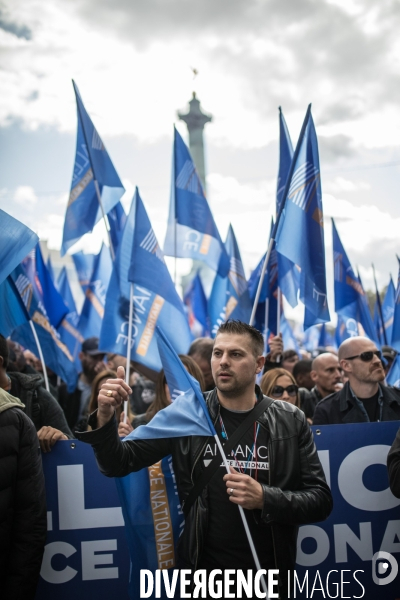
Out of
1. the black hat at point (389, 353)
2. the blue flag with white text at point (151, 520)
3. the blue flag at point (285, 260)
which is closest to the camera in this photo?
the blue flag with white text at point (151, 520)

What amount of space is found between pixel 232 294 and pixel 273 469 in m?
5.79

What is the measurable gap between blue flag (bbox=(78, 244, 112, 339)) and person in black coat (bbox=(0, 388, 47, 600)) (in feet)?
20.6

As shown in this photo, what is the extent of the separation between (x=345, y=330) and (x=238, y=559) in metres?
7.74

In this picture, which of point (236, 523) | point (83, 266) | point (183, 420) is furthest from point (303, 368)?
point (83, 266)

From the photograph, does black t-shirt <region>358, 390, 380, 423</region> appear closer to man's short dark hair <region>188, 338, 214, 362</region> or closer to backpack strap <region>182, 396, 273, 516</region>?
man's short dark hair <region>188, 338, 214, 362</region>

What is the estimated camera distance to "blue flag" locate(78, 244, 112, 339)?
9602 millimetres

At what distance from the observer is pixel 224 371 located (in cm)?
309

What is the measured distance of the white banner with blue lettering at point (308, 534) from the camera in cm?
401

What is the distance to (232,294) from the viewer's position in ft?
28.5

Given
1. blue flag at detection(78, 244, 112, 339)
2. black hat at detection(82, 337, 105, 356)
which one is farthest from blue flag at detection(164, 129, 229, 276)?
blue flag at detection(78, 244, 112, 339)

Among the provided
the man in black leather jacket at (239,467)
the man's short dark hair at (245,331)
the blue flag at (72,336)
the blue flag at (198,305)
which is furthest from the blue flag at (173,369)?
the blue flag at (198,305)

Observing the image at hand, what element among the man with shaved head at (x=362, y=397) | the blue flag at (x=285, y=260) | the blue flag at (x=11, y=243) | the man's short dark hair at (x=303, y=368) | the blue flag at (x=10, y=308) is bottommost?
the man with shaved head at (x=362, y=397)

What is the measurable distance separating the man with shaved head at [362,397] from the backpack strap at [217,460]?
84.1 inches

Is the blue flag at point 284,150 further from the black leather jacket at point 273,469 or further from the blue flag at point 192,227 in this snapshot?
the black leather jacket at point 273,469
